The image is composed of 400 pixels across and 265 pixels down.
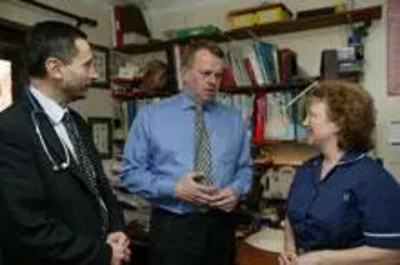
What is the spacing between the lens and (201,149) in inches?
83.6

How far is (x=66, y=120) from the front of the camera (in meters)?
1.63

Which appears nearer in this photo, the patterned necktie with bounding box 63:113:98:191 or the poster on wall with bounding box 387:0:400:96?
the patterned necktie with bounding box 63:113:98:191

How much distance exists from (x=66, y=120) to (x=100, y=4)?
2.21 meters

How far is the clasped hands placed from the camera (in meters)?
1.93

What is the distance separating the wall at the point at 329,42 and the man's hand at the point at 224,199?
1.31 metres

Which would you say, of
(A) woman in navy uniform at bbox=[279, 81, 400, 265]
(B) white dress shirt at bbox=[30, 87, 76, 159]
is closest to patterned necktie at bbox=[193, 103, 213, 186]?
(A) woman in navy uniform at bbox=[279, 81, 400, 265]

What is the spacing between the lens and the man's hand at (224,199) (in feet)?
6.43

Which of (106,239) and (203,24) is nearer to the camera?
(106,239)

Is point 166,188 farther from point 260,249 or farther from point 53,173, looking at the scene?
point 260,249

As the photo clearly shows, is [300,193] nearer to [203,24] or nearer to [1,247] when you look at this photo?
[1,247]

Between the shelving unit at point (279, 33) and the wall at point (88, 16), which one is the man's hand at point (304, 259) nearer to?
the shelving unit at point (279, 33)

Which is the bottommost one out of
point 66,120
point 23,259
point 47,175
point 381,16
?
point 23,259

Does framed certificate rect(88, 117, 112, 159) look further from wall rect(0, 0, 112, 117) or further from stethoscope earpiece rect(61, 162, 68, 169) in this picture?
stethoscope earpiece rect(61, 162, 68, 169)

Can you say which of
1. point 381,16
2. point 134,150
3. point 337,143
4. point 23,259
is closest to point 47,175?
point 23,259
